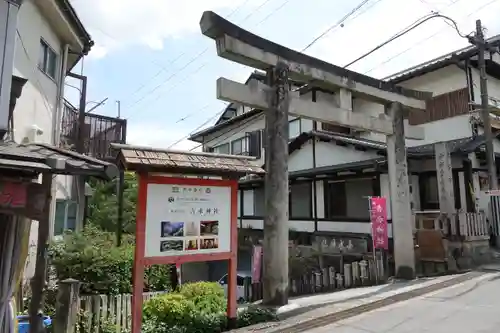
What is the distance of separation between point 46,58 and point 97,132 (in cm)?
608

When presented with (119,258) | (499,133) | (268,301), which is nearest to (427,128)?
(499,133)

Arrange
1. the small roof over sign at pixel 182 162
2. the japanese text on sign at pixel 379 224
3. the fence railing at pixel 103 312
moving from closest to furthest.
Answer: the small roof over sign at pixel 182 162 → the fence railing at pixel 103 312 → the japanese text on sign at pixel 379 224

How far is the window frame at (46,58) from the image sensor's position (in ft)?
34.6

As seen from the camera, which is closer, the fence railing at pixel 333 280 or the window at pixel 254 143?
the fence railing at pixel 333 280

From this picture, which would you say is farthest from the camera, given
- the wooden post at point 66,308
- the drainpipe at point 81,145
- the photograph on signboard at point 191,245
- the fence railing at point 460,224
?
the drainpipe at point 81,145

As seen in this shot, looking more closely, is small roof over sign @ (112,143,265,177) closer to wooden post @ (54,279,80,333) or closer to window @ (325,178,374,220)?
wooden post @ (54,279,80,333)

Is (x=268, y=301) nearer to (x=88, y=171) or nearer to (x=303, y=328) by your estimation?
(x=303, y=328)

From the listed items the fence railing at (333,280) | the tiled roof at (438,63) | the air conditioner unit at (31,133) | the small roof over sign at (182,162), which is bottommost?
the fence railing at (333,280)

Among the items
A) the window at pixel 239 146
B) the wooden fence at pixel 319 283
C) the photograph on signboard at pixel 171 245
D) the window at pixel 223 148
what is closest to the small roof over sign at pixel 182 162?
the photograph on signboard at pixel 171 245

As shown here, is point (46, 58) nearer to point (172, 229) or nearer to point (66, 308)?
point (172, 229)

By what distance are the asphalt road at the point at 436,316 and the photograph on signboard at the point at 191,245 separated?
8.00ft

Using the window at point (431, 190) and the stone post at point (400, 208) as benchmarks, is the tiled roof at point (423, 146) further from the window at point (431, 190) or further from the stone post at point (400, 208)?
the stone post at point (400, 208)

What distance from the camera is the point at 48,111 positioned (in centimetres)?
1113

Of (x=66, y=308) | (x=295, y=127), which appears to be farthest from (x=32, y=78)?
(x=295, y=127)
